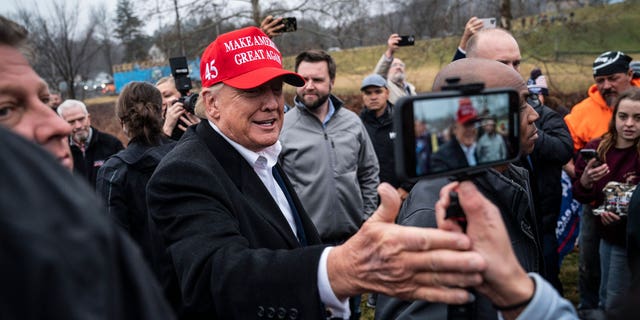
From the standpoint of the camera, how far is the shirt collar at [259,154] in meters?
2.11

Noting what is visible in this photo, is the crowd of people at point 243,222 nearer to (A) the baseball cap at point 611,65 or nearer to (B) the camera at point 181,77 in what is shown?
(B) the camera at point 181,77

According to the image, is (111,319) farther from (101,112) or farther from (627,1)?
(101,112)

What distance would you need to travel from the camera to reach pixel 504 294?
4.02 feet

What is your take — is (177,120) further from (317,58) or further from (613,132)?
(613,132)

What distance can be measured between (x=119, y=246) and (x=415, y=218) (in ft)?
3.69

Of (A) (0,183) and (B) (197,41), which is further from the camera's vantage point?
(B) (197,41)

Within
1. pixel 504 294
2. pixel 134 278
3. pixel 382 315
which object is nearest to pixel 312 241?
pixel 382 315

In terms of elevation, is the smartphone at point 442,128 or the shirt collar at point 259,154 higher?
the smartphone at point 442,128

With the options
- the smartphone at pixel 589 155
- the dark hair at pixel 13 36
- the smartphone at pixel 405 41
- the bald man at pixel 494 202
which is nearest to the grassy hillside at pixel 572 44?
the smartphone at pixel 405 41

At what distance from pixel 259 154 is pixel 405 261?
1.12 meters

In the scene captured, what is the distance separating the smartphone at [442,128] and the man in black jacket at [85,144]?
4.94m

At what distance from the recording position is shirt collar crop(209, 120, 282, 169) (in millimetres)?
2113

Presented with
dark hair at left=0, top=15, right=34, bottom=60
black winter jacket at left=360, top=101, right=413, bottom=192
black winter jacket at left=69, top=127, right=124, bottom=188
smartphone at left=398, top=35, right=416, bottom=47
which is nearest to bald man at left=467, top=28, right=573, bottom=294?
black winter jacket at left=360, top=101, right=413, bottom=192

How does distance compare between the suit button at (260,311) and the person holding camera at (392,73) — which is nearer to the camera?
the suit button at (260,311)
